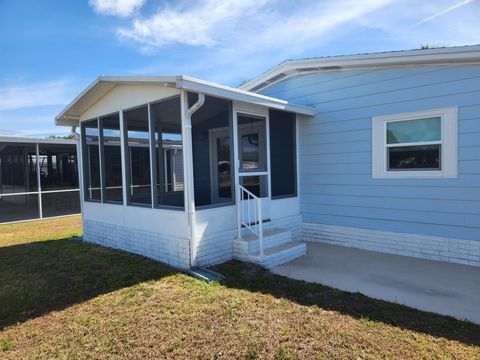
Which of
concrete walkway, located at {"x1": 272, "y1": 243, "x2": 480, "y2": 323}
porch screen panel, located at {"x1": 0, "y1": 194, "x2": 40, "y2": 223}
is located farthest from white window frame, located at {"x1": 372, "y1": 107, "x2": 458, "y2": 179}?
porch screen panel, located at {"x1": 0, "y1": 194, "x2": 40, "y2": 223}

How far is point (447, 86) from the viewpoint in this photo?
4.72 metres

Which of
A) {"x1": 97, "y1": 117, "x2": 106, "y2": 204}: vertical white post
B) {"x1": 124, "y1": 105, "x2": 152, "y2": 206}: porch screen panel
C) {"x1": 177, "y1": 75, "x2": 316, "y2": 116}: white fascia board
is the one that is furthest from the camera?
{"x1": 97, "y1": 117, "x2": 106, "y2": 204}: vertical white post

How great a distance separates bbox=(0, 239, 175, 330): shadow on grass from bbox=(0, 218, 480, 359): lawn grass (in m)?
0.02

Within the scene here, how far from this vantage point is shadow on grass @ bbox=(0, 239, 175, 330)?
141 inches

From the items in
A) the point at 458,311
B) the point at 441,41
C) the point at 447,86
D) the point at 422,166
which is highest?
the point at 441,41

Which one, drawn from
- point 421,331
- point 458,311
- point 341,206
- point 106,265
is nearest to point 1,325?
point 106,265

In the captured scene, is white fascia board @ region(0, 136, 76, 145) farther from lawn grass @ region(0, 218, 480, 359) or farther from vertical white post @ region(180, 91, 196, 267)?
vertical white post @ region(180, 91, 196, 267)

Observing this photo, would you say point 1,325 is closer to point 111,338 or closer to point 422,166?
point 111,338

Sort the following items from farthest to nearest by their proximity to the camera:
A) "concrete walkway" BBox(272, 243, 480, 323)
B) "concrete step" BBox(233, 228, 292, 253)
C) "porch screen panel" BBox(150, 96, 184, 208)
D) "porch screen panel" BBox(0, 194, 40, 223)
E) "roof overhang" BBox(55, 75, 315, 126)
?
"porch screen panel" BBox(0, 194, 40, 223) → "porch screen panel" BBox(150, 96, 184, 208) → "concrete step" BBox(233, 228, 292, 253) → "roof overhang" BBox(55, 75, 315, 126) → "concrete walkway" BBox(272, 243, 480, 323)

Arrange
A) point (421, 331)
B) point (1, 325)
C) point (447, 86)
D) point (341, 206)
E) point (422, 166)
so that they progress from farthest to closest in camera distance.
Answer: point (341, 206), point (422, 166), point (447, 86), point (1, 325), point (421, 331)

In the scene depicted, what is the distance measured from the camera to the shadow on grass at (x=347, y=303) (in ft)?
9.09

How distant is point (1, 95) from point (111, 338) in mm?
24449

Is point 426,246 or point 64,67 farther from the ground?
point 64,67

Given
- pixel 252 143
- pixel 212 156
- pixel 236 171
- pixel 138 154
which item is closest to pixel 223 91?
pixel 236 171
